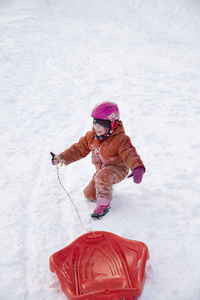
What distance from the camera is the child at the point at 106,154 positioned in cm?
294

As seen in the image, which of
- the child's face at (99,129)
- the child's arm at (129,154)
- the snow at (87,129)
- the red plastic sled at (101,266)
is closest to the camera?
the red plastic sled at (101,266)

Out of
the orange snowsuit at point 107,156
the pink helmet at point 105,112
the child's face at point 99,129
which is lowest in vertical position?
the orange snowsuit at point 107,156

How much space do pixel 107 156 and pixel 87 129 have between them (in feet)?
8.87

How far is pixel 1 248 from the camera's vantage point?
8.81ft

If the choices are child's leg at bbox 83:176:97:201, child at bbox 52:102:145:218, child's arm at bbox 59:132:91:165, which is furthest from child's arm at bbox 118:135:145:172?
child's leg at bbox 83:176:97:201

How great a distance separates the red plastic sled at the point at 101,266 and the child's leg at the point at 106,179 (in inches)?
21.6

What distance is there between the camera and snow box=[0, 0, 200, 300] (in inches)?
99.5

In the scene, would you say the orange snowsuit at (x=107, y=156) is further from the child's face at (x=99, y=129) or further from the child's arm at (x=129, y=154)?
the child's face at (x=99, y=129)

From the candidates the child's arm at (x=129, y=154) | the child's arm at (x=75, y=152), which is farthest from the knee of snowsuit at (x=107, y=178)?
the child's arm at (x=75, y=152)

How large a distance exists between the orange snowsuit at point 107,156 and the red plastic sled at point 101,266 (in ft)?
2.04

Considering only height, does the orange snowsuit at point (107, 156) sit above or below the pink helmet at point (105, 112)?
below

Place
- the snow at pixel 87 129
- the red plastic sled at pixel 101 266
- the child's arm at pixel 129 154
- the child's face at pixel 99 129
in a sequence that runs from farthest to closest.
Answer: the child's face at pixel 99 129, the child's arm at pixel 129 154, the snow at pixel 87 129, the red plastic sled at pixel 101 266

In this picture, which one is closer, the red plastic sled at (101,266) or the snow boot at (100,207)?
the red plastic sled at (101,266)

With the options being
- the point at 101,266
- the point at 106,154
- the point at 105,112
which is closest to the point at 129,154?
the point at 106,154
